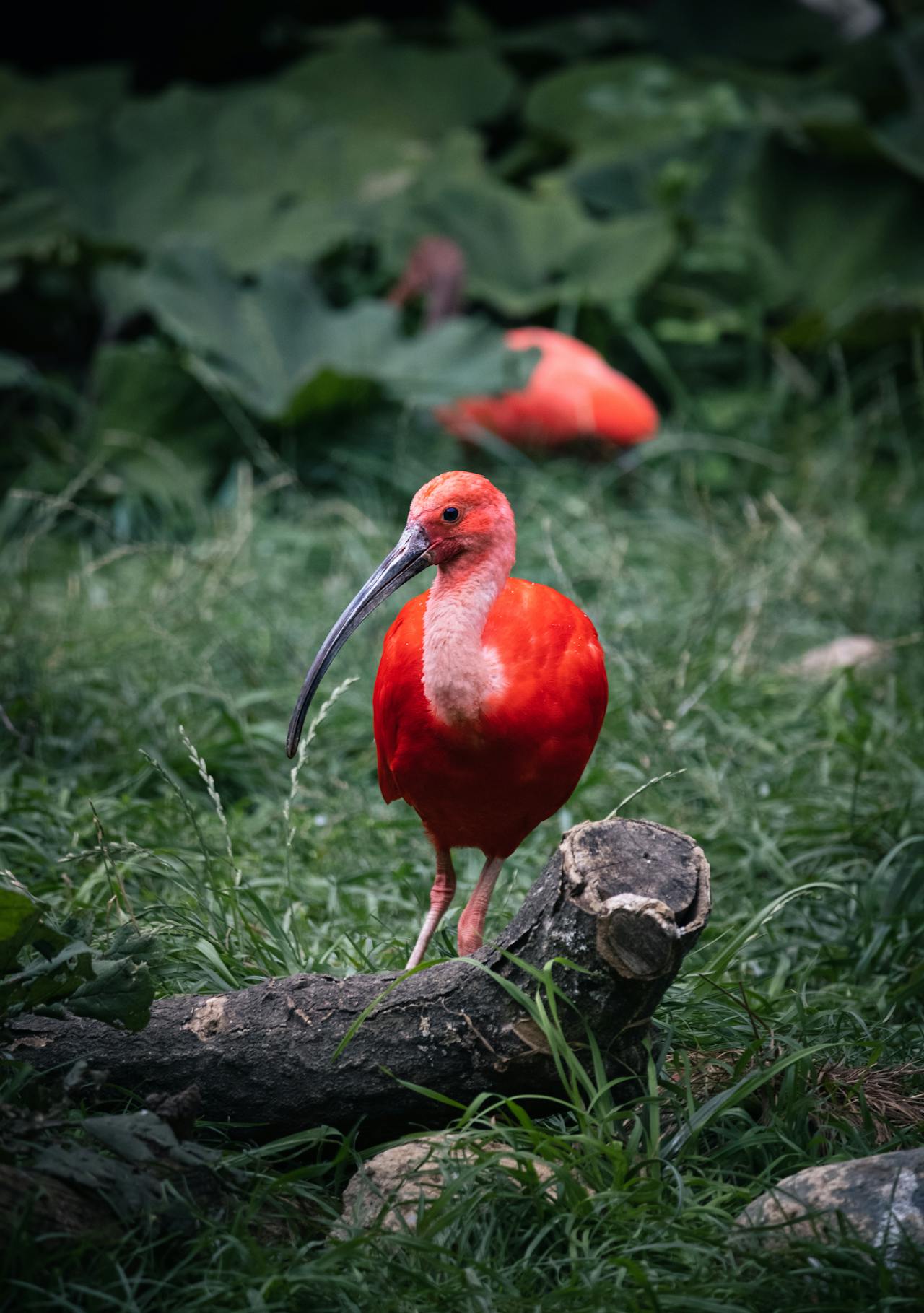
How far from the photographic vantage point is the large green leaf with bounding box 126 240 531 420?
5012 mm

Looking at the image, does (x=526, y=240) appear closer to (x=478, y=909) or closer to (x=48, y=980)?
(x=478, y=909)

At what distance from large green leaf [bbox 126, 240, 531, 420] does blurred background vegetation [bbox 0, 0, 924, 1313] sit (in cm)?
2

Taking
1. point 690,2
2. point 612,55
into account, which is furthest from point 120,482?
point 690,2

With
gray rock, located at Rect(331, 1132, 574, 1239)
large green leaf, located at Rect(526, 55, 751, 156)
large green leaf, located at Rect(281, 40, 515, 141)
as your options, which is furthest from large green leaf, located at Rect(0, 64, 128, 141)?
gray rock, located at Rect(331, 1132, 574, 1239)

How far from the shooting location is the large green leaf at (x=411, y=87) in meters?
6.80

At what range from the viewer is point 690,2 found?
24.6ft

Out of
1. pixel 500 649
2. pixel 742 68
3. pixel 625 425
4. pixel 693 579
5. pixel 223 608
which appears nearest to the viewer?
pixel 500 649

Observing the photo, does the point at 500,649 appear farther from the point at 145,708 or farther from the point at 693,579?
the point at 693,579

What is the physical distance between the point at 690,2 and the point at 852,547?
4542mm

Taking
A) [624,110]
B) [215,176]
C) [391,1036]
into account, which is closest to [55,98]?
[215,176]

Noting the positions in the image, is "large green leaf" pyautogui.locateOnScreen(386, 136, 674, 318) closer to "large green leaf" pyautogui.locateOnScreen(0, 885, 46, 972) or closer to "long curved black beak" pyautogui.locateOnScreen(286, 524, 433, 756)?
"long curved black beak" pyautogui.locateOnScreen(286, 524, 433, 756)

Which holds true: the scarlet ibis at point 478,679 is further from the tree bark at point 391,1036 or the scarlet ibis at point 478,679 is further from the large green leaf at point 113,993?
the large green leaf at point 113,993

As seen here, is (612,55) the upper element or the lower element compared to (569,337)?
upper

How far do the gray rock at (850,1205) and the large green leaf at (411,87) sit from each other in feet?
20.1
